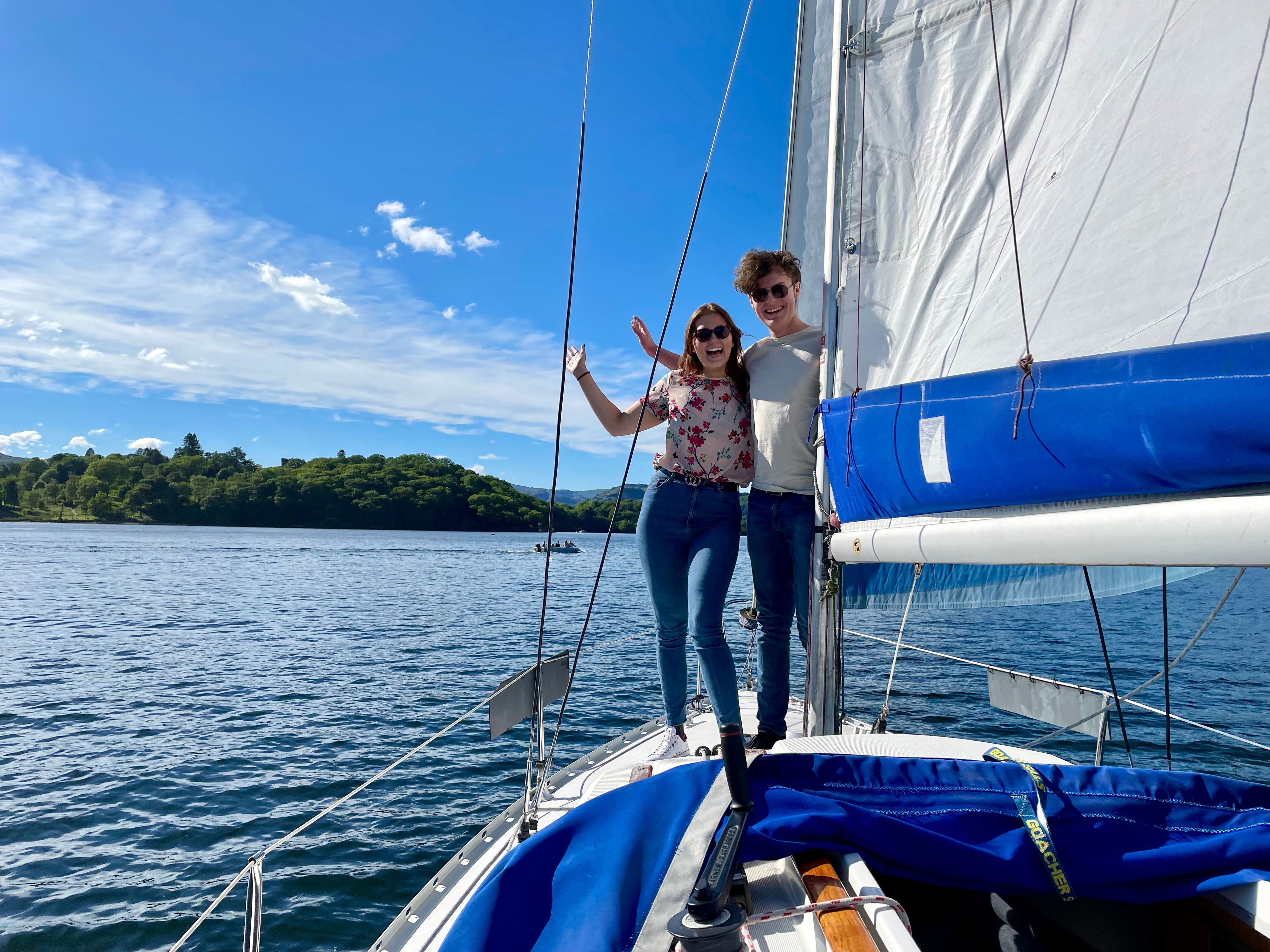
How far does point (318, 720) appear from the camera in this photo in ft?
33.4

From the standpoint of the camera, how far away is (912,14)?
10.5 ft

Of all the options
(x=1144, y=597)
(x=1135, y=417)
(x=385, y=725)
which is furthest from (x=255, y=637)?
(x=1144, y=597)

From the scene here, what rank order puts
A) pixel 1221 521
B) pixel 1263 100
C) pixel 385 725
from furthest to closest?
pixel 385 725
pixel 1263 100
pixel 1221 521

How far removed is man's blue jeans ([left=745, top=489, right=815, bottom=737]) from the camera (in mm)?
3193

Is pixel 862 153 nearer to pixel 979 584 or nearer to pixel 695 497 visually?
pixel 695 497

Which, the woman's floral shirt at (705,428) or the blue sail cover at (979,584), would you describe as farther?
the blue sail cover at (979,584)

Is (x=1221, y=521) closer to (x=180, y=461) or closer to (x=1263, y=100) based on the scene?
(x=1263, y=100)

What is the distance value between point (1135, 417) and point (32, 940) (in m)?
7.15

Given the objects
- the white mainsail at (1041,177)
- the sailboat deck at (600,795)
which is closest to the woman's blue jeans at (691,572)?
the sailboat deck at (600,795)

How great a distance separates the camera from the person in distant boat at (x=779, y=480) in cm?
318

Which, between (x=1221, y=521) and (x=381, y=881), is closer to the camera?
(x=1221, y=521)

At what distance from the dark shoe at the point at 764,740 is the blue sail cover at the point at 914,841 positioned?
146 cm

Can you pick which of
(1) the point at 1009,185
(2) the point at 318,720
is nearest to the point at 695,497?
(1) the point at 1009,185

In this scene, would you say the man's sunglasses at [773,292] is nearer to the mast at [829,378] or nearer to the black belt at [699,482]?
the mast at [829,378]
